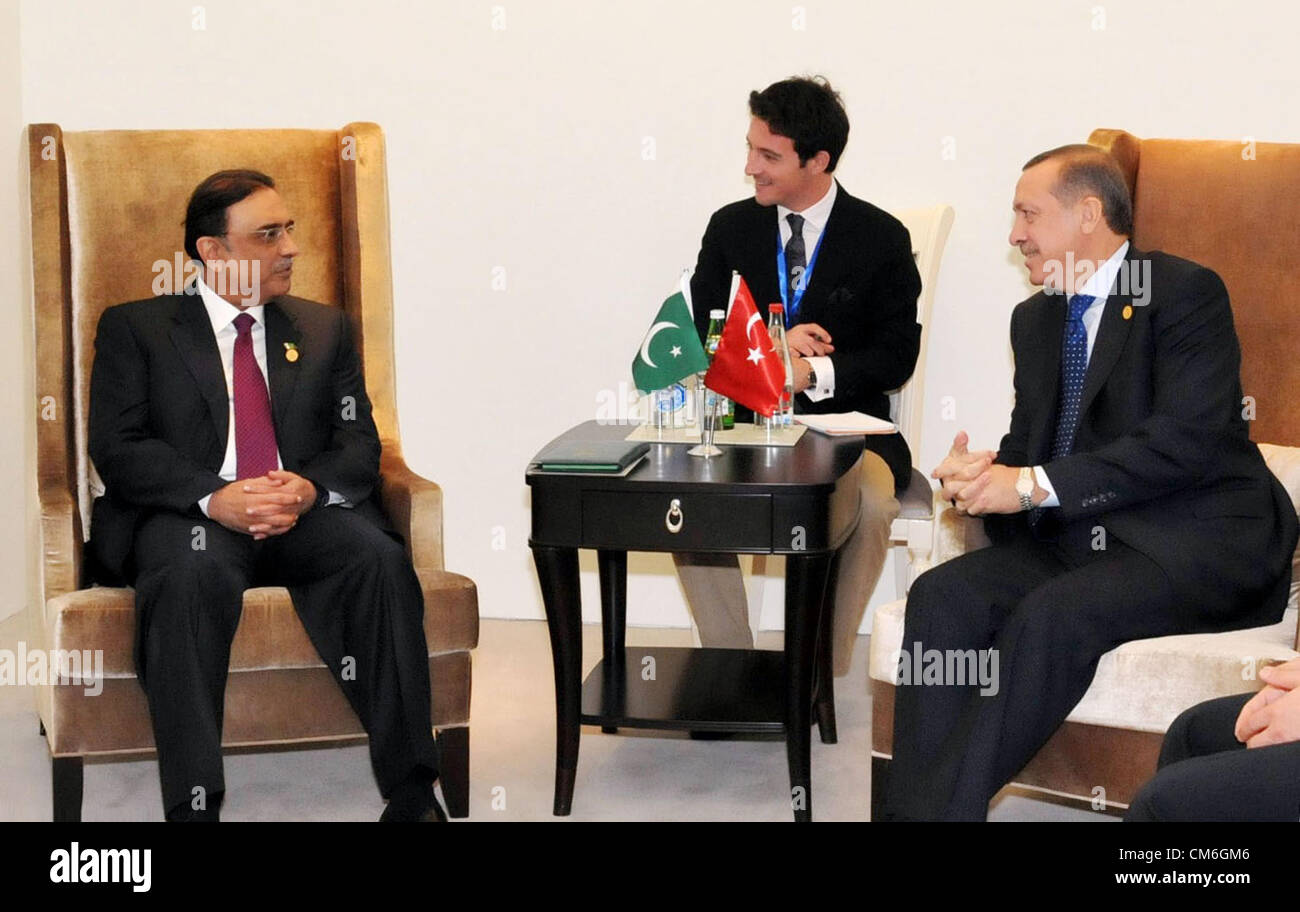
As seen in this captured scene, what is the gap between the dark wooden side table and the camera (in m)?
3.22

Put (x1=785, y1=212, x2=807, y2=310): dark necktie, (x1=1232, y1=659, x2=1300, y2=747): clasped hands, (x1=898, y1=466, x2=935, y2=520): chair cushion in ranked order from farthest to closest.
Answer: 1. (x1=785, y1=212, x2=807, y2=310): dark necktie
2. (x1=898, y1=466, x2=935, y2=520): chair cushion
3. (x1=1232, y1=659, x2=1300, y2=747): clasped hands

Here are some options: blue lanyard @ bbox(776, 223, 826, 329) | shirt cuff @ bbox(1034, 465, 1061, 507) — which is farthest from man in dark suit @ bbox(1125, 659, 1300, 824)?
blue lanyard @ bbox(776, 223, 826, 329)

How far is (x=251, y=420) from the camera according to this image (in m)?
3.62

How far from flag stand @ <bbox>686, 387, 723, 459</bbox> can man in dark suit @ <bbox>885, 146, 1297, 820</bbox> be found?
53cm

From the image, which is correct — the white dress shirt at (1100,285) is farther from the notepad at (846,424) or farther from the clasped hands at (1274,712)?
the clasped hands at (1274,712)

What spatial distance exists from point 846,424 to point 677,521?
2.52 ft

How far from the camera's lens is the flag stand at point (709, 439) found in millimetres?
3523

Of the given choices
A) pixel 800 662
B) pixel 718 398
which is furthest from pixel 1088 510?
pixel 718 398

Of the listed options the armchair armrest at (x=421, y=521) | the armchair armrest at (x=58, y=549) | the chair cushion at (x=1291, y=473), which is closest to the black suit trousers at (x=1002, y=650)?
the chair cushion at (x=1291, y=473)

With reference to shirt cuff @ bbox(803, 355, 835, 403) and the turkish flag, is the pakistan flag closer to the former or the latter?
the turkish flag

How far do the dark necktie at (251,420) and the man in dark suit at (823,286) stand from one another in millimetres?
1086

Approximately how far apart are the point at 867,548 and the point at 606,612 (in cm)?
67

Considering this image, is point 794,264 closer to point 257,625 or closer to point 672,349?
point 672,349
